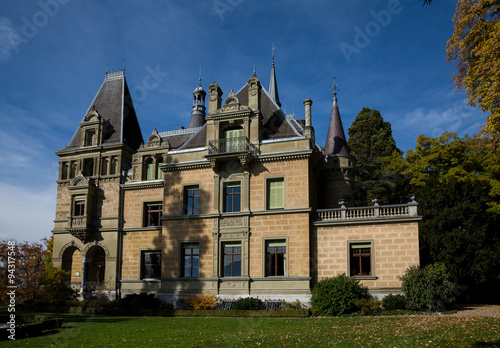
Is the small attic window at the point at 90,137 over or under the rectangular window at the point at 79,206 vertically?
over

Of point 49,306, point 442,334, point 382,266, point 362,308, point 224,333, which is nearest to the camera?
point 442,334

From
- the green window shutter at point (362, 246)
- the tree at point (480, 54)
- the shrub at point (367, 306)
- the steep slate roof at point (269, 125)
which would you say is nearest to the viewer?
the tree at point (480, 54)

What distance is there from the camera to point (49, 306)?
96.9 feet

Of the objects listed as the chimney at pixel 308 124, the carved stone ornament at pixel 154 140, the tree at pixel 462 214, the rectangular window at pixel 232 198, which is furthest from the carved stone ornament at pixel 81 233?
the tree at pixel 462 214

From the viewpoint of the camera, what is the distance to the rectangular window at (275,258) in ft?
89.4

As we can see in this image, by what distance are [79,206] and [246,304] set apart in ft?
59.9

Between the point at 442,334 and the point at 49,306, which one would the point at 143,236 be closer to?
the point at 49,306

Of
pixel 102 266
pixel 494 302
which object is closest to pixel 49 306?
pixel 102 266

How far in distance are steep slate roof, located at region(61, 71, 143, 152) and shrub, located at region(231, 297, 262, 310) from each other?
18.1 meters

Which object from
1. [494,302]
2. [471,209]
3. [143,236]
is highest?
[471,209]

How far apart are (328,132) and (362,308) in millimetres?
15701

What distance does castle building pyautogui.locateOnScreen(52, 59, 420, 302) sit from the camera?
87.0 feet

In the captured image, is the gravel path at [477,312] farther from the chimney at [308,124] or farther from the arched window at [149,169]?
the arched window at [149,169]

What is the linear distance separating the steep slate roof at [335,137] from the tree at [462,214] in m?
8.09
